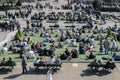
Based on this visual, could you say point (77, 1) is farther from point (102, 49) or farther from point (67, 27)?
point (102, 49)

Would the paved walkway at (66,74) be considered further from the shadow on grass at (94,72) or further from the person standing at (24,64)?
the person standing at (24,64)

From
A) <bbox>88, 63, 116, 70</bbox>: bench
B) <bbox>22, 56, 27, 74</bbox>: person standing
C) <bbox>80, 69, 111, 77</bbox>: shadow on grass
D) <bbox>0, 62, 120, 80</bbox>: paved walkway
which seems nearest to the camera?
<bbox>0, 62, 120, 80</bbox>: paved walkway

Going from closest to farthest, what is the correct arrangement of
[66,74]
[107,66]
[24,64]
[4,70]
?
[24,64], [66,74], [107,66], [4,70]

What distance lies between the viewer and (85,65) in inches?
1141

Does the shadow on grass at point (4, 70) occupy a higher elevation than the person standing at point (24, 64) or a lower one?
lower

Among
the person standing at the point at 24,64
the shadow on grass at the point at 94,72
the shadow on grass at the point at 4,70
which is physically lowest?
the shadow on grass at the point at 94,72

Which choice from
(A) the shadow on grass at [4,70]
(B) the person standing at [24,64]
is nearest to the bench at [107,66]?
(B) the person standing at [24,64]

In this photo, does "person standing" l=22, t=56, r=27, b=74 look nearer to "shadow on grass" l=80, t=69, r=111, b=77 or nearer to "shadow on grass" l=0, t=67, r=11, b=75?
"shadow on grass" l=0, t=67, r=11, b=75

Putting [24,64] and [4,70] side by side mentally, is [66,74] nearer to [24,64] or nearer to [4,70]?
[24,64]

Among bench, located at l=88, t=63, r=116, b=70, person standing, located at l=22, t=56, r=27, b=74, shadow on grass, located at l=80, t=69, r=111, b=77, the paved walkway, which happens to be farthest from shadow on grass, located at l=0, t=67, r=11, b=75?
bench, located at l=88, t=63, r=116, b=70


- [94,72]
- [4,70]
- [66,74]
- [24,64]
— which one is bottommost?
[94,72]

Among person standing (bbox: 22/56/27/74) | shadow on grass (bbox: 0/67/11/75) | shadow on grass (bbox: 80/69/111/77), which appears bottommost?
shadow on grass (bbox: 80/69/111/77)

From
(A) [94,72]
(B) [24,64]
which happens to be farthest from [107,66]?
(B) [24,64]

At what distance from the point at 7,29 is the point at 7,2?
3364 cm
